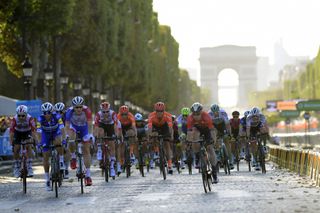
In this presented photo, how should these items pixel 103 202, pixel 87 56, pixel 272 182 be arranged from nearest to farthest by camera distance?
pixel 103 202 < pixel 272 182 < pixel 87 56

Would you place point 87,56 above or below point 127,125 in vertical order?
above

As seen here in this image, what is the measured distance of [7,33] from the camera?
53.1m

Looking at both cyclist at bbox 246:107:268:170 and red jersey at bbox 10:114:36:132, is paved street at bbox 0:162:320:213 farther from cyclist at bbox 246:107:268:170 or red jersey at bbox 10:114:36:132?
cyclist at bbox 246:107:268:170

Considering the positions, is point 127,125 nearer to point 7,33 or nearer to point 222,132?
point 222,132

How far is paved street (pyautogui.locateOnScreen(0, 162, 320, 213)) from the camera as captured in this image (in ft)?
53.1

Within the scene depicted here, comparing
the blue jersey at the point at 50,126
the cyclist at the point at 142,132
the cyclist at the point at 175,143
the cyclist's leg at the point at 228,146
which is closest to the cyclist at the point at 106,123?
the blue jersey at the point at 50,126

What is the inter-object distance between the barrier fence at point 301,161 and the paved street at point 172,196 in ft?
1.07

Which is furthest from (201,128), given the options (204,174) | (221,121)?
(221,121)

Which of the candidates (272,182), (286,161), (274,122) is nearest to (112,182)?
(272,182)

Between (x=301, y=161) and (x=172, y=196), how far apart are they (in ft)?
29.1

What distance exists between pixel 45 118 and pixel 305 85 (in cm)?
13789

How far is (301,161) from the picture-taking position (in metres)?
27.0

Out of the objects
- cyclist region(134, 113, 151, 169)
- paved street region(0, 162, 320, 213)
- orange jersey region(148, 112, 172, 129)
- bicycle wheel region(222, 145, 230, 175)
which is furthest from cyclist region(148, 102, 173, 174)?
cyclist region(134, 113, 151, 169)

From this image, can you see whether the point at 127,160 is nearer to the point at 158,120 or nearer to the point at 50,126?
the point at 158,120
